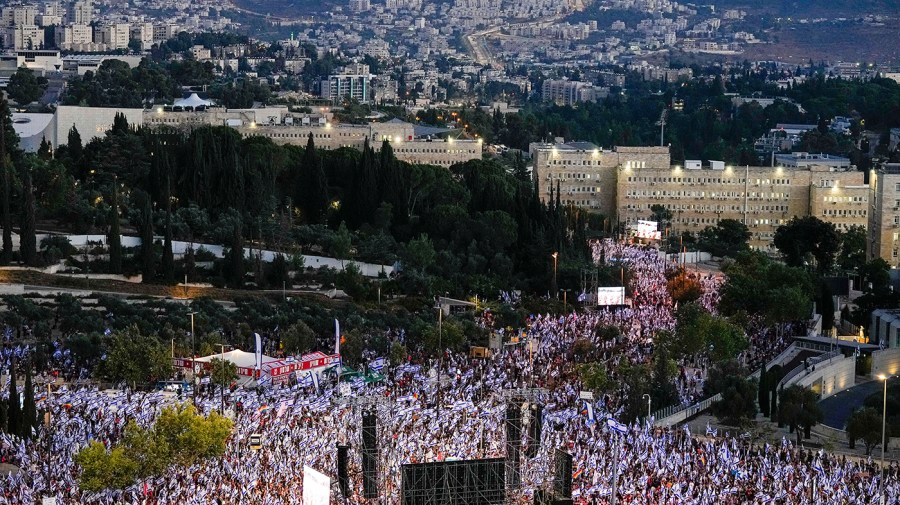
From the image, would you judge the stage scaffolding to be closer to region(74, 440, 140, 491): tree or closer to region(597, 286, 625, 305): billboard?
region(74, 440, 140, 491): tree

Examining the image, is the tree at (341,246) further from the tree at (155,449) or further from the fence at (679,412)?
the tree at (155,449)

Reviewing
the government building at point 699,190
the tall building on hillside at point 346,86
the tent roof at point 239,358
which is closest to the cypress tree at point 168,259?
the tent roof at point 239,358

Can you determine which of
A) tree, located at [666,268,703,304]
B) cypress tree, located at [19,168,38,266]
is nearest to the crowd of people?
cypress tree, located at [19,168,38,266]

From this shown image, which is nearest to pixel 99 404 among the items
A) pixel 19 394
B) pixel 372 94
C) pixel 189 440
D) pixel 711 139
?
pixel 19 394

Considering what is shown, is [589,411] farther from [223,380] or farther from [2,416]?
[2,416]

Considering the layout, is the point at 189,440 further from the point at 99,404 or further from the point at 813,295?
the point at 813,295
